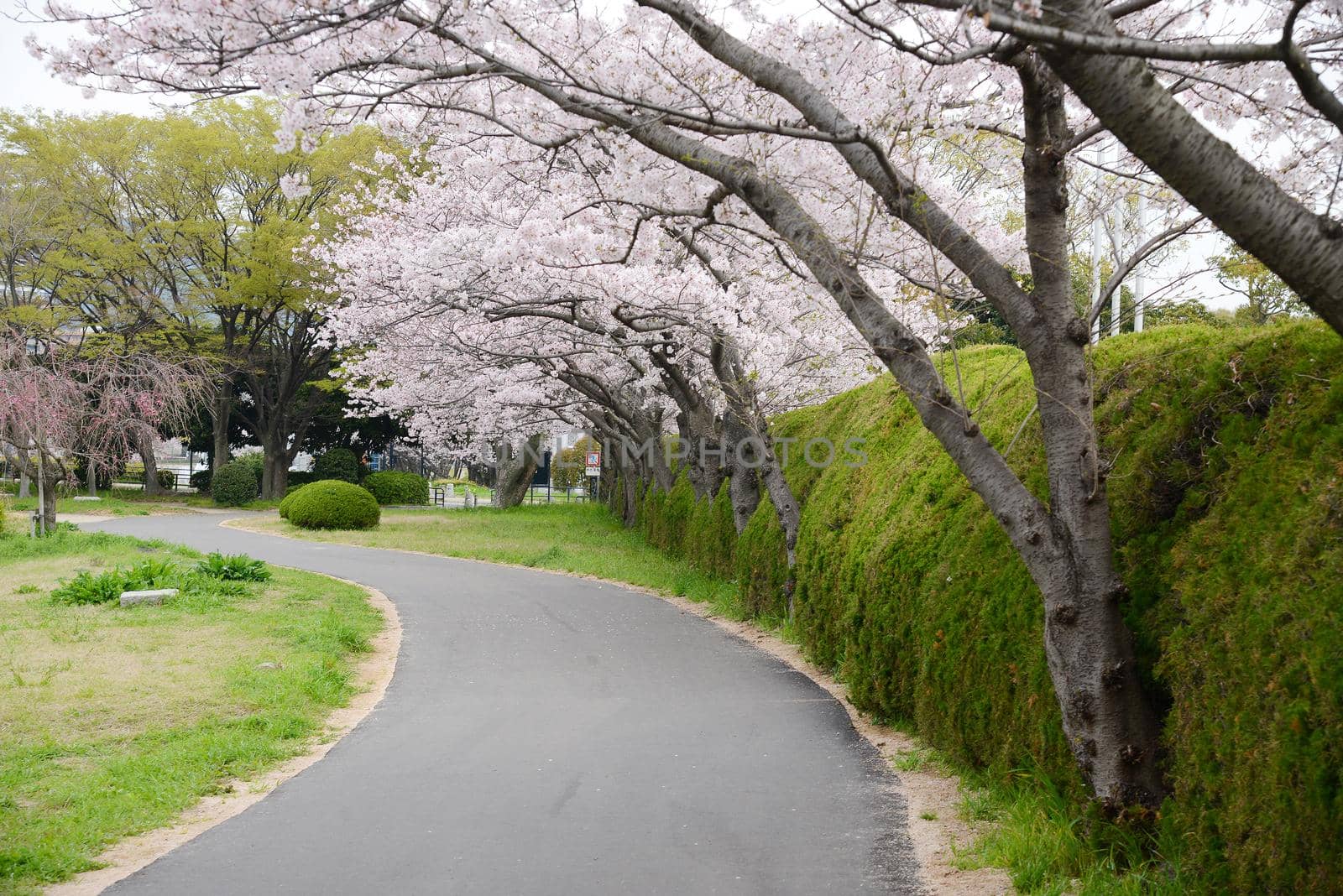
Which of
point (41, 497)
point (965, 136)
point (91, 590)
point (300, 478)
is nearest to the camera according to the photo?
point (965, 136)

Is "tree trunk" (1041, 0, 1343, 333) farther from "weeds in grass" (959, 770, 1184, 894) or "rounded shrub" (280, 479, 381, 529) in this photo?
"rounded shrub" (280, 479, 381, 529)

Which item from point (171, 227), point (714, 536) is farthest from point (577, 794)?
point (171, 227)

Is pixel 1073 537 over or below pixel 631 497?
below

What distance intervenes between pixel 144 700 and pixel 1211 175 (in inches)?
297

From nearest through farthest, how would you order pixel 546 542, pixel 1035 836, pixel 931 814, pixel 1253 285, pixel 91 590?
pixel 1035 836 < pixel 931 814 < pixel 91 590 < pixel 1253 285 < pixel 546 542

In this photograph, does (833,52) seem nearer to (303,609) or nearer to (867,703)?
(867,703)

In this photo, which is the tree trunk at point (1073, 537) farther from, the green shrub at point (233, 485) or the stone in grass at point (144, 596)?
the green shrub at point (233, 485)

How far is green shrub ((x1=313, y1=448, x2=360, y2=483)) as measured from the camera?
131 ft

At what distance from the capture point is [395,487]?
41344 mm

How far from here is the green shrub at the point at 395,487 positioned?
134 feet

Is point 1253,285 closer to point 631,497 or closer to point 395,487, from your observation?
point 631,497

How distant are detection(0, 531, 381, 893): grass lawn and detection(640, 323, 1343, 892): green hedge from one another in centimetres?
422

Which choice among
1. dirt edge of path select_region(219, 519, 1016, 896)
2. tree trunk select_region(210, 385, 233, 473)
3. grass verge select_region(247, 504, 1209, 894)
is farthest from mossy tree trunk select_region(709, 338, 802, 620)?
tree trunk select_region(210, 385, 233, 473)

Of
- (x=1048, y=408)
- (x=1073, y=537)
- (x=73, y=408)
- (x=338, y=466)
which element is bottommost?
(x=1073, y=537)
